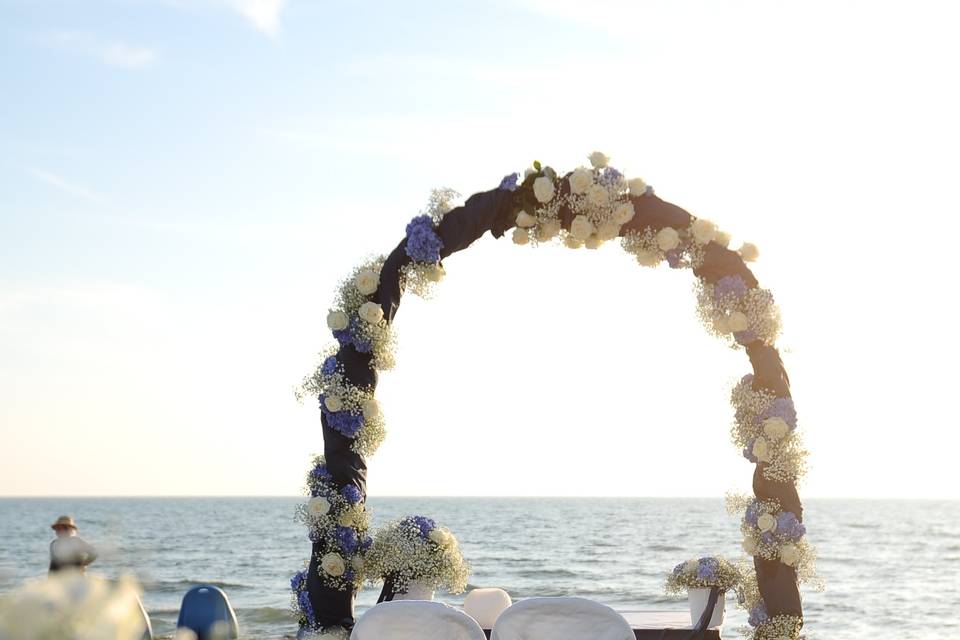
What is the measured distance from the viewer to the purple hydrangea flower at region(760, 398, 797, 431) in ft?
23.4

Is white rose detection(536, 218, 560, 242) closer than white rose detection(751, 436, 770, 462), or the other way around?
white rose detection(751, 436, 770, 462)

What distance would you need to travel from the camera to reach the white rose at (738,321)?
23.4 feet

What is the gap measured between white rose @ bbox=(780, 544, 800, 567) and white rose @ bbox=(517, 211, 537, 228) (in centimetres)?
266

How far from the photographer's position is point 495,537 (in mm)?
42094

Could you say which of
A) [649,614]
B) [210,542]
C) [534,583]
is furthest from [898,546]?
[649,614]

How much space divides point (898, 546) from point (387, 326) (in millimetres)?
35808

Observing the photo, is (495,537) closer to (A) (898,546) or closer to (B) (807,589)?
(A) (898,546)

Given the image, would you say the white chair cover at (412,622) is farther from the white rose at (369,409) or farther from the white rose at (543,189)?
the white rose at (543,189)

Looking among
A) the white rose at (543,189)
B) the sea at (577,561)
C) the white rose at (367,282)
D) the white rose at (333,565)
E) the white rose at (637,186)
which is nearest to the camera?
the white rose at (333,565)

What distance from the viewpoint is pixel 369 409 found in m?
7.29

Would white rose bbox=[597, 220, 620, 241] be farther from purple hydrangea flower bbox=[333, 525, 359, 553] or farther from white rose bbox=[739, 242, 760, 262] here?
purple hydrangea flower bbox=[333, 525, 359, 553]

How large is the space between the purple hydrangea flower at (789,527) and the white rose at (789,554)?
0.19ft

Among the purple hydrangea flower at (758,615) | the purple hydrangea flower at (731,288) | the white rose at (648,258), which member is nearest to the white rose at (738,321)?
the purple hydrangea flower at (731,288)

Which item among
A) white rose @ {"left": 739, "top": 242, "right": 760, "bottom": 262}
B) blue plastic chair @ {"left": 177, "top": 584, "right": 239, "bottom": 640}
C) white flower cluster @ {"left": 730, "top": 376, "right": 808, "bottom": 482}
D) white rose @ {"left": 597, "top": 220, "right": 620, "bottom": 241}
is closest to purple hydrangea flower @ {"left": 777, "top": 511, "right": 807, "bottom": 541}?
white flower cluster @ {"left": 730, "top": 376, "right": 808, "bottom": 482}
